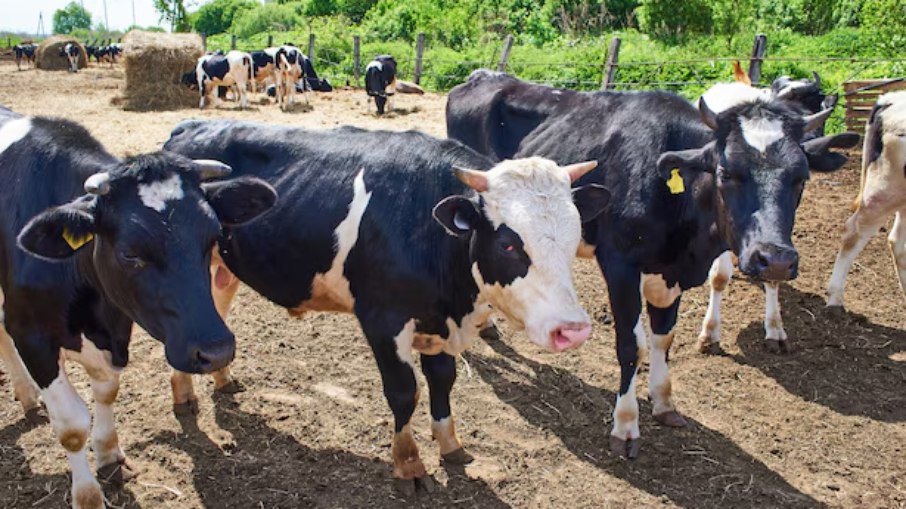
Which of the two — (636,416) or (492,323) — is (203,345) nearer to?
(636,416)

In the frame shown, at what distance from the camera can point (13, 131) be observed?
406cm

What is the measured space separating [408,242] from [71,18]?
501 feet

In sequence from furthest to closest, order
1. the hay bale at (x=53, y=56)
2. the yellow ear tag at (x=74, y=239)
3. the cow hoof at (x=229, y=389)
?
the hay bale at (x=53, y=56), the cow hoof at (x=229, y=389), the yellow ear tag at (x=74, y=239)

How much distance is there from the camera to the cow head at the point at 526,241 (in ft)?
10.8

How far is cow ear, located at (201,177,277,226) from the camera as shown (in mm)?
3330

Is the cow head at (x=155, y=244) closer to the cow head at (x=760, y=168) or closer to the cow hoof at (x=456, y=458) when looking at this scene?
the cow hoof at (x=456, y=458)

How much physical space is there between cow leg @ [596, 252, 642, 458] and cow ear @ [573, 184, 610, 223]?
85 centimetres

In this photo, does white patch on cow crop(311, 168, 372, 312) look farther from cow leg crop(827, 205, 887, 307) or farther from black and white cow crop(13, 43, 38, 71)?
black and white cow crop(13, 43, 38, 71)

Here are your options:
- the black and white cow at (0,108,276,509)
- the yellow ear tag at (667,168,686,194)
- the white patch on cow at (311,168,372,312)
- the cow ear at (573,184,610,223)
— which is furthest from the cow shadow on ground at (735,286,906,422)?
the black and white cow at (0,108,276,509)

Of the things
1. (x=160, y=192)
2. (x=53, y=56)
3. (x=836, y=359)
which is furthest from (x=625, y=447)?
(x=53, y=56)

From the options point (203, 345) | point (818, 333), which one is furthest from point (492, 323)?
point (203, 345)

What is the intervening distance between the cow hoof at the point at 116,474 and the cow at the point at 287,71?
1702 centimetres

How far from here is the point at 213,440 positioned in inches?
176

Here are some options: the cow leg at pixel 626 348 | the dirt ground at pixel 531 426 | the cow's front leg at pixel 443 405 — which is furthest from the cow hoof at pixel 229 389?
the cow leg at pixel 626 348
